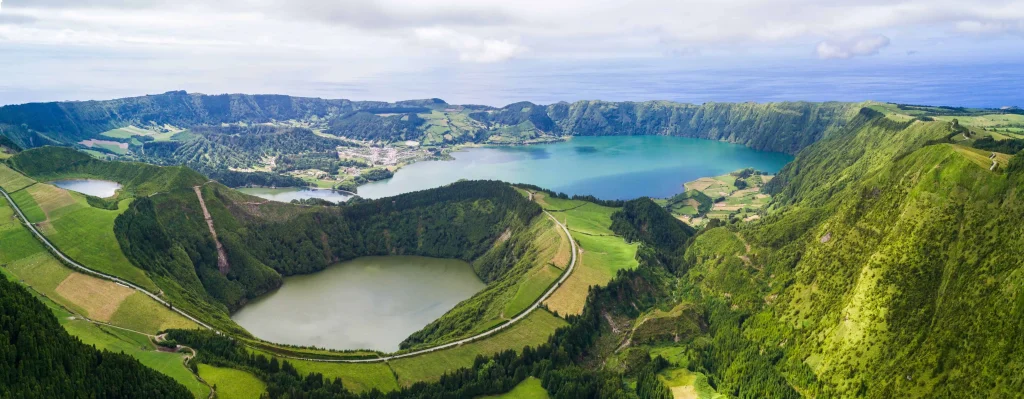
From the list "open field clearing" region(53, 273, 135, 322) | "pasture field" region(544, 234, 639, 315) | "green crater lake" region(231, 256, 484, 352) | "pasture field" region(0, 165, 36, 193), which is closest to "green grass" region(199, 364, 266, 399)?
"green crater lake" region(231, 256, 484, 352)

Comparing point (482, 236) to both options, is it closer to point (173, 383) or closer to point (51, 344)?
point (173, 383)

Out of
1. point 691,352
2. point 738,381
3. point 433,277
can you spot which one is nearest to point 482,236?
point 433,277

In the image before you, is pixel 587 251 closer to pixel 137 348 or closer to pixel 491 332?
pixel 491 332

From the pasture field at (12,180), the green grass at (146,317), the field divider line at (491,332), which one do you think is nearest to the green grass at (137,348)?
the green grass at (146,317)

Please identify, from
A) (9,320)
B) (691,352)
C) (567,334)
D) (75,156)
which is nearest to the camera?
(9,320)

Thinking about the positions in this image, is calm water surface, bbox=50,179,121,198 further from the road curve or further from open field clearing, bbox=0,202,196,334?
open field clearing, bbox=0,202,196,334

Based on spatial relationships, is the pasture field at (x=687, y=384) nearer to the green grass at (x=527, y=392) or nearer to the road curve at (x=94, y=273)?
the green grass at (x=527, y=392)
